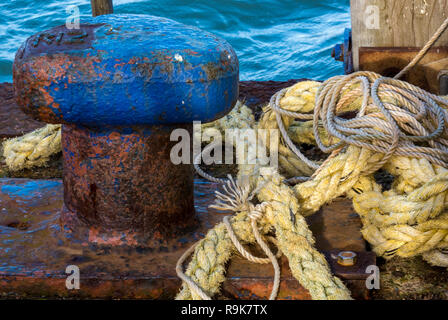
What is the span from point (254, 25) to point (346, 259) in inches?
321

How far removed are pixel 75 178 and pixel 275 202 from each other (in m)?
0.61

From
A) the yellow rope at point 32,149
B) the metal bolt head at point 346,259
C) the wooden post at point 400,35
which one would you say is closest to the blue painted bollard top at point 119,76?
the metal bolt head at point 346,259

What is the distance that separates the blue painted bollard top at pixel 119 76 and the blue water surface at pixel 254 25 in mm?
6683

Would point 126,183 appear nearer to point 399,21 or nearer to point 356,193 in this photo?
point 356,193

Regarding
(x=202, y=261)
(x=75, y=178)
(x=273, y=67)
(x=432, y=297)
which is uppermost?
(x=75, y=178)

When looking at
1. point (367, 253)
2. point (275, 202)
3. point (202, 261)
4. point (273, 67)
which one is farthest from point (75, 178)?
point (273, 67)

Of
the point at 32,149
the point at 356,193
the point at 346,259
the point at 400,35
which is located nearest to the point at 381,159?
the point at 356,193

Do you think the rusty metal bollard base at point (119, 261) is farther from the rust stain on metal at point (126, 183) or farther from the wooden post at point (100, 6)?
the wooden post at point (100, 6)

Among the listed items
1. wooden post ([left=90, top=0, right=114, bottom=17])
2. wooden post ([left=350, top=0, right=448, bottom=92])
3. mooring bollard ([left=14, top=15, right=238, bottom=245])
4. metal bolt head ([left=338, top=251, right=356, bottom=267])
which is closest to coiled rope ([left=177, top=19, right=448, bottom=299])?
metal bolt head ([left=338, top=251, right=356, bottom=267])

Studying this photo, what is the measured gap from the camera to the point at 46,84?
4.87 feet

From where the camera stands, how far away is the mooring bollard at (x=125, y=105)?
1.47 metres

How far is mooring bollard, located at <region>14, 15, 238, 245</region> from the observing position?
1466 millimetres

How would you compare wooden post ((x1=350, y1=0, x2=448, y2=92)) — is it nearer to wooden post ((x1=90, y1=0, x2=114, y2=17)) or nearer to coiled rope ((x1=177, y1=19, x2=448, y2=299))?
coiled rope ((x1=177, y1=19, x2=448, y2=299))

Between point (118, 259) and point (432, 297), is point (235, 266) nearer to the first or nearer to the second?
point (118, 259)
